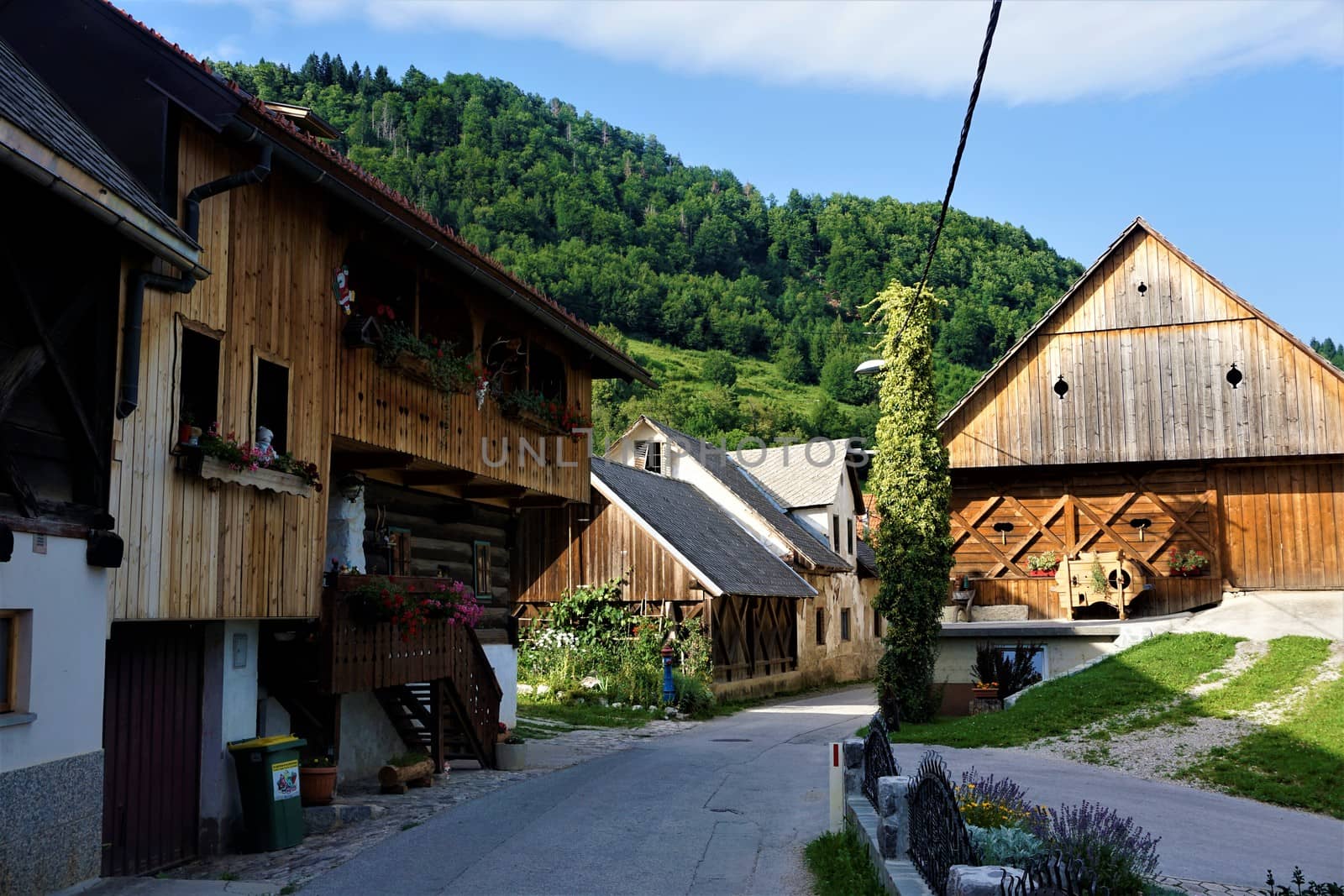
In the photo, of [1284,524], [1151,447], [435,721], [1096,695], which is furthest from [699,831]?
[1284,524]

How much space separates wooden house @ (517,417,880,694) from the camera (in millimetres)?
27438

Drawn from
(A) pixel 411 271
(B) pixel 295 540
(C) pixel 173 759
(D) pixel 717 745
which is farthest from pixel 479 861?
(D) pixel 717 745

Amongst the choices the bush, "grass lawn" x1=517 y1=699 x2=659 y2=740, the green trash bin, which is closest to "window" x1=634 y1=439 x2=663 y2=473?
the bush

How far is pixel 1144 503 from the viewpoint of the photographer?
83.2 feet

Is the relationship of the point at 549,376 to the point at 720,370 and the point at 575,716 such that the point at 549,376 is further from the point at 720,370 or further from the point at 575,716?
the point at 720,370

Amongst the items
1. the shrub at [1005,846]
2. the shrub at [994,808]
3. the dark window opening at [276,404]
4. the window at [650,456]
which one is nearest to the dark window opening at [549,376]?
the dark window opening at [276,404]

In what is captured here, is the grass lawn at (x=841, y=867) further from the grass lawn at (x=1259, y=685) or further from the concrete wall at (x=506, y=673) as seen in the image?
the concrete wall at (x=506, y=673)

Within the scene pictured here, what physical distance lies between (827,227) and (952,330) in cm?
2750

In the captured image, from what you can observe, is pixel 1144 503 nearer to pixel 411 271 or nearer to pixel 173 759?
pixel 411 271

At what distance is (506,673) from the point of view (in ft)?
65.1

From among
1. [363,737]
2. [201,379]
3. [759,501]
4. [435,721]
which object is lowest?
[363,737]

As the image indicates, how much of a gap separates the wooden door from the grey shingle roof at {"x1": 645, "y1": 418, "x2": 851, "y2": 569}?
25.1 metres

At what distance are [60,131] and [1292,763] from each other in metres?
15.5

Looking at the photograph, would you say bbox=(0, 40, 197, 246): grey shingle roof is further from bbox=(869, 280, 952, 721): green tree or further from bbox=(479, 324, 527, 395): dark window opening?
bbox=(869, 280, 952, 721): green tree
